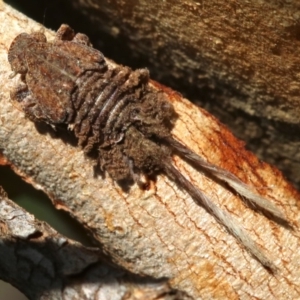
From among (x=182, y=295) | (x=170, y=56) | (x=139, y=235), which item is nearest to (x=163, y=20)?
(x=170, y=56)

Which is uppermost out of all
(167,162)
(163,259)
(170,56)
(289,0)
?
(289,0)

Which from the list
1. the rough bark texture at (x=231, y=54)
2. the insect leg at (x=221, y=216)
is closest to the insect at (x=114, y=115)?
the insect leg at (x=221, y=216)

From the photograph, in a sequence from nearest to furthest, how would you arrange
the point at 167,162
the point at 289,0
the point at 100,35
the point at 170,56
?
1. the point at 289,0
2. the point at 167,162
3. the point at 170,56
4. the point at 100,35

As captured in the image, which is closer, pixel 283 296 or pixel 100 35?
pixel 283 296

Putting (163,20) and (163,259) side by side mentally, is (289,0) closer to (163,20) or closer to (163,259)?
(163,20)

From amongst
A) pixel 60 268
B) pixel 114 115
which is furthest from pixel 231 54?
pixel 60 268

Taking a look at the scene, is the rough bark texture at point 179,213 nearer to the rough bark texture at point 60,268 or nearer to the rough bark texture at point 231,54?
the rough bark texture at point 60,268

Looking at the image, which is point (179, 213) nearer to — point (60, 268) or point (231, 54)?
point (60, 268)
